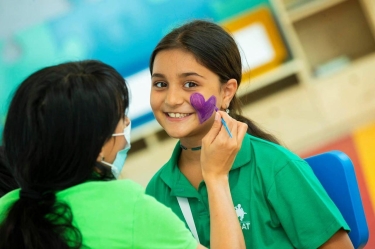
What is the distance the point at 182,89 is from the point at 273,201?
0.37 m

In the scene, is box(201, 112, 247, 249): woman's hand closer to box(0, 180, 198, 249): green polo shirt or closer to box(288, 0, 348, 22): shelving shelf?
box(0, 180, 198, 249): green polo shirt

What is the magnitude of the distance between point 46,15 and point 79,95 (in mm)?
3436

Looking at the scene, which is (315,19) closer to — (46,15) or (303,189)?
(46,15)

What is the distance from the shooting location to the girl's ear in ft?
5.46

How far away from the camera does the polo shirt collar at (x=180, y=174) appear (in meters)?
1.58

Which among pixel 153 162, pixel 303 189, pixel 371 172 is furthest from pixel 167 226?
pixel 153 162

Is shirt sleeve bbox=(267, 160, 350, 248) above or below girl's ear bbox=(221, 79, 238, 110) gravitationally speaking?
below

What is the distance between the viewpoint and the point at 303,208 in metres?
→ 1.45

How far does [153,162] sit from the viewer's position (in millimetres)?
4492

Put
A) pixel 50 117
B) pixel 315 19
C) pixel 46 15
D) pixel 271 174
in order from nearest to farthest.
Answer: pixel 50 117 < pixel 271 174 < pixel 46 15 < pixel 315 19

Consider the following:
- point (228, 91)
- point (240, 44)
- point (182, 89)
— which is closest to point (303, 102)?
point (240, 44)

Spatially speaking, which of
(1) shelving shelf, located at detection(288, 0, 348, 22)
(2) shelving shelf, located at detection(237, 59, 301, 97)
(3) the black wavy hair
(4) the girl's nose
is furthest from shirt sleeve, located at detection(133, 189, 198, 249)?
(1) shelving shelf, located at detection(288, 0, 348, 22)

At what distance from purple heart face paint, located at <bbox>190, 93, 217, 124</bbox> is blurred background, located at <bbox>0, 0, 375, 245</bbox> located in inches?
109

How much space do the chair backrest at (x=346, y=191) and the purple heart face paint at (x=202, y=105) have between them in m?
0.32
